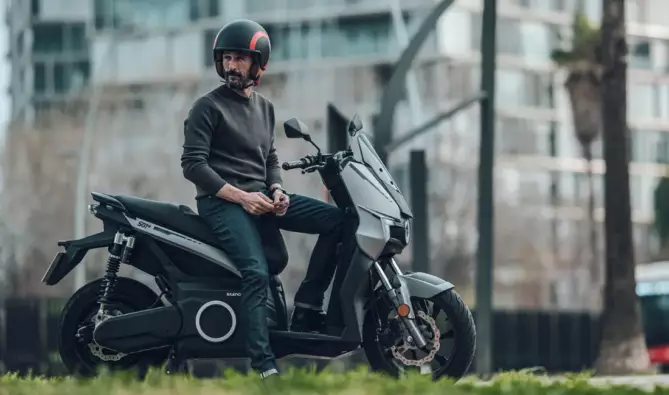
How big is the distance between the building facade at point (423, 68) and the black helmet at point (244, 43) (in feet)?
208

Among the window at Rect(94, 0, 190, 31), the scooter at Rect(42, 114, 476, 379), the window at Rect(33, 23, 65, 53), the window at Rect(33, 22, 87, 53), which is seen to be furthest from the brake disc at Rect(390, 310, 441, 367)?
the window at Rect(33, 23, 65, 53)

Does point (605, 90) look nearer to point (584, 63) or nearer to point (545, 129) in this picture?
point (584, 63)

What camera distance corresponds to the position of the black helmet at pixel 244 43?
842 centimetres

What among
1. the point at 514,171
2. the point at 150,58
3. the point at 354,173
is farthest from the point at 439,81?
the point at 354,173

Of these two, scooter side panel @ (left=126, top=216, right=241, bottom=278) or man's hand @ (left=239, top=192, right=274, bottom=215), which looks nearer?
man's hand @ (left=239, top=192, right=274, bottom=215)

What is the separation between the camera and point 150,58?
83250mm

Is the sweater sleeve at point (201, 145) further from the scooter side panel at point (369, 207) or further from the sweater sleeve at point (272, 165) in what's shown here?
the scooter side panel at point (369, 207)

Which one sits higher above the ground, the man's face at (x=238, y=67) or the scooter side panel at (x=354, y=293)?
the man's face at (x=238, y=67)

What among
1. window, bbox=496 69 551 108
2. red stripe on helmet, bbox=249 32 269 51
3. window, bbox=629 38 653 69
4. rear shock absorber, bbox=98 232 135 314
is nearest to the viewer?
red stripe on helmet, bbox=249 32 269 51

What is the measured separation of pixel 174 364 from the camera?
27.9 feet

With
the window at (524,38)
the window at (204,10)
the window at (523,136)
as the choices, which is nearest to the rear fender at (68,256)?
the window at (524,38)

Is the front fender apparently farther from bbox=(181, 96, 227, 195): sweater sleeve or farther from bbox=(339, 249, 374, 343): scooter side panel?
bbox=(181, 96, 227, 195): sweater sleeve

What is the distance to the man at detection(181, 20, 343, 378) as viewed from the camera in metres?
8.36

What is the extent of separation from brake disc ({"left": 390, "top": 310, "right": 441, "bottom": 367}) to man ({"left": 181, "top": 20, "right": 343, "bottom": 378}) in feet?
1.35
